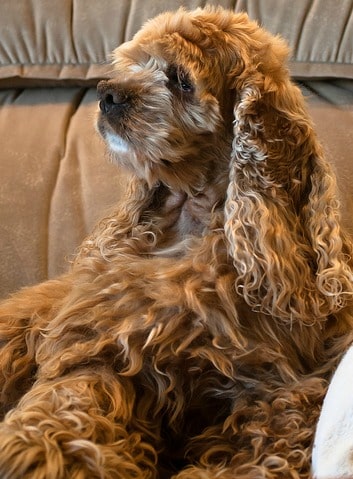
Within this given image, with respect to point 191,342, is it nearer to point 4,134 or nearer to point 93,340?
point 93,340

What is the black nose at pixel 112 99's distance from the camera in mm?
1160

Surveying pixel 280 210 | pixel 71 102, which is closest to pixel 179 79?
pixel 280 210

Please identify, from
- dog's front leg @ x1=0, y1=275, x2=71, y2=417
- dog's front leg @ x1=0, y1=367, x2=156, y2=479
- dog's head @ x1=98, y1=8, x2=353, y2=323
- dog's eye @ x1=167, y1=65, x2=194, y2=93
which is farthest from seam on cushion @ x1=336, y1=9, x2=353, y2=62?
dog's front leg @ x1=0, y1=367, x2=156, y2=479

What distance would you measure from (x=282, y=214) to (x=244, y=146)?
0.36 ft

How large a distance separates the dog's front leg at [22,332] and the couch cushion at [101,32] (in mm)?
622

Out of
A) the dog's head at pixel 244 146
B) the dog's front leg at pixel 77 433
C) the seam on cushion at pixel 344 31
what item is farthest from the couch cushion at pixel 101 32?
the dog's front leg at pixel 77 433

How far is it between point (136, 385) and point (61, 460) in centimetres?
20

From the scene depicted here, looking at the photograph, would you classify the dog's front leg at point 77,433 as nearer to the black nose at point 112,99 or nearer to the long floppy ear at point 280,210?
the long floppy ear at point 280,210

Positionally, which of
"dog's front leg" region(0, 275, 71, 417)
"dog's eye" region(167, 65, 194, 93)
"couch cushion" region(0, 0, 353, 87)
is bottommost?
"dog's front leg" region(0, 275, 71, 417)

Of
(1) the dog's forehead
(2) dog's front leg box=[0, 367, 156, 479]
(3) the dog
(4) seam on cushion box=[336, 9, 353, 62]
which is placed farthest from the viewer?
(4) seam on cushion box=[336, 9, 353, 62]

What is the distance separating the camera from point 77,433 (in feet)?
3.10

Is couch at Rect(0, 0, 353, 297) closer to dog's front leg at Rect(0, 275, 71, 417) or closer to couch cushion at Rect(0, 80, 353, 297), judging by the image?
couch cushion at Rect(0, 80, 353, 297)

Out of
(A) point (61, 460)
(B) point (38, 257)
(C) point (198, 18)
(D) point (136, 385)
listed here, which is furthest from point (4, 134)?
(A) point (61, 460)

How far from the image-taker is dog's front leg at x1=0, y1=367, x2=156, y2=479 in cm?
88
